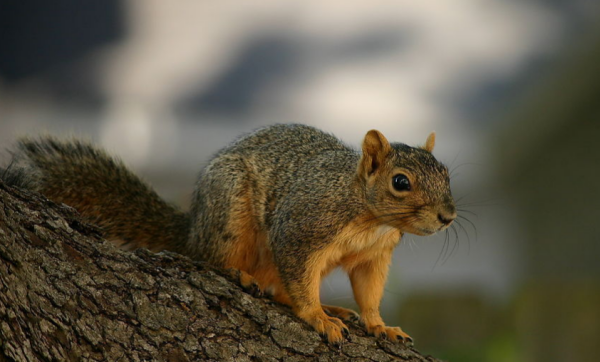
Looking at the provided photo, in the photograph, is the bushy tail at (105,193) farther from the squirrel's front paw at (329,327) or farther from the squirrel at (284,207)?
the squirrel's front paw at (329,327)

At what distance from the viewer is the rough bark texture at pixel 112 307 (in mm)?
1278

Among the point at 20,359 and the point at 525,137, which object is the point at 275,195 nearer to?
the point at 20,359

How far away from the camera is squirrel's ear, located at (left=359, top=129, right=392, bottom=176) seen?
174 centimetres

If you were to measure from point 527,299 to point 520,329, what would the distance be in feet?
0.86

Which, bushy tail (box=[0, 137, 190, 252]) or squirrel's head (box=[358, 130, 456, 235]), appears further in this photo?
bushy tail (box=[0, 137, 190, 252])

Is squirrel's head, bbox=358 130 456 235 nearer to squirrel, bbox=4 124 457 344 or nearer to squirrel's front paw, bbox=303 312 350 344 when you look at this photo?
squirrel, bbox=4 124 457 344

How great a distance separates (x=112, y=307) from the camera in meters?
1.35

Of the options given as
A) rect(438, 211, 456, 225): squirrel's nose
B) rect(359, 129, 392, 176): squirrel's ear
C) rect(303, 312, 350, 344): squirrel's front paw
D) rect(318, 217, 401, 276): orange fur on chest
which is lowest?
rect(303, 312, 350, 344): squirrel's front paw

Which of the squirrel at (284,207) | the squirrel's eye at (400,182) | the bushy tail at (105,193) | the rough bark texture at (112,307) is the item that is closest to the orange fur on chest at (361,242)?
the squirrel at (284,207)

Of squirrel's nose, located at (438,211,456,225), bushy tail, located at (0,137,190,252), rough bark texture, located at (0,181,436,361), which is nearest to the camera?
rough bark texture, located at (0,181,436,361)

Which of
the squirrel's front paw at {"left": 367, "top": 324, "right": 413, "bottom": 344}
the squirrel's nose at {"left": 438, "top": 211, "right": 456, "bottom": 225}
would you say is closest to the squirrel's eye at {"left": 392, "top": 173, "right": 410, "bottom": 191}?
the squirrel's nose at {"left": 438, "top": 211, "right": 456, "bottom": 225}

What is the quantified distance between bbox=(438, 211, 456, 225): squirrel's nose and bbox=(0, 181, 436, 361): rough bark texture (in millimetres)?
363

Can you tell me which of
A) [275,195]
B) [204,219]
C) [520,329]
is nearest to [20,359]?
[204,219]

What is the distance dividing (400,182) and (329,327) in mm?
441
